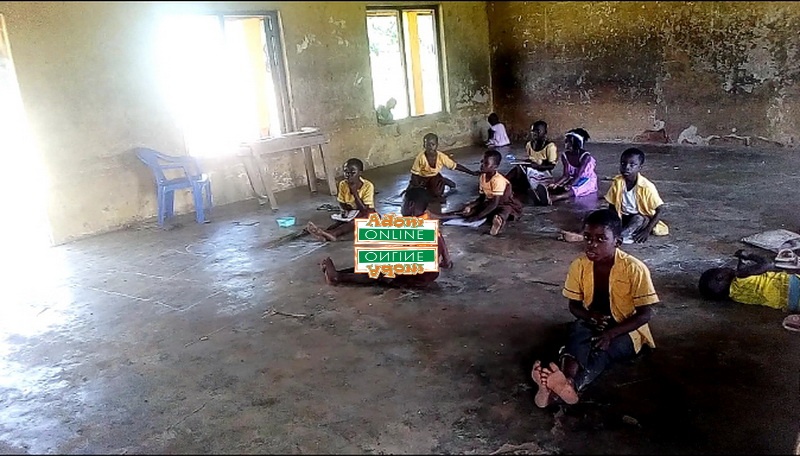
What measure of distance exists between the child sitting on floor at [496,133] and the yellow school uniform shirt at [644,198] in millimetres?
4997

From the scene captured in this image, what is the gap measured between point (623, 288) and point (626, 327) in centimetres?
16

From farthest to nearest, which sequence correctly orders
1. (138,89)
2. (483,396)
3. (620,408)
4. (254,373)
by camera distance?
1. (138,89)
2. (254,373)
3. (483,396)
4. (620,408)

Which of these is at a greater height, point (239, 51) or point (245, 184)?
point (239, 51)

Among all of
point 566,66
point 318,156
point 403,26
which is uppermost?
point 403,26

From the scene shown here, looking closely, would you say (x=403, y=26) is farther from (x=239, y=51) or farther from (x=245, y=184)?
(x=245, y=184)

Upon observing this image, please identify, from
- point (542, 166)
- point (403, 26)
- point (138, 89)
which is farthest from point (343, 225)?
point (403, 26)

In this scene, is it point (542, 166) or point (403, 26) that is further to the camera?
point (403, 26)

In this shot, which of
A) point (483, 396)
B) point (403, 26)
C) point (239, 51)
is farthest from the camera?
point (403, 26)

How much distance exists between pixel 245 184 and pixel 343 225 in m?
2.36

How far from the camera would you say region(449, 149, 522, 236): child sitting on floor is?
486 centimetres

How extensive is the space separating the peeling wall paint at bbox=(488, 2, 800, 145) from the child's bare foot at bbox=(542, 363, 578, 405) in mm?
6759

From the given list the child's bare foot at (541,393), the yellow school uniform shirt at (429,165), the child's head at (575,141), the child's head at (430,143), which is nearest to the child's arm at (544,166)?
the child's head at (575,141)

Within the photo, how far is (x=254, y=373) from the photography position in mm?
2910

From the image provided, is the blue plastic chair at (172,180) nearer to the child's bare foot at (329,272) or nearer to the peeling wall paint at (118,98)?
the peeling wall paint at (118,98)
